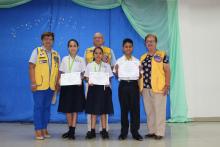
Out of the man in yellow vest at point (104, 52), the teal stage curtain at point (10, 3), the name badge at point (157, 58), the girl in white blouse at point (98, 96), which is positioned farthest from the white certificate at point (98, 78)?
the teal stage curtain at point (10, 3)

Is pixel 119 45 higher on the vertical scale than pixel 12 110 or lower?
higher

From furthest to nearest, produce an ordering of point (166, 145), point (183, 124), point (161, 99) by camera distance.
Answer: point (183, 124)
point (161, 99)
point (166, 145)

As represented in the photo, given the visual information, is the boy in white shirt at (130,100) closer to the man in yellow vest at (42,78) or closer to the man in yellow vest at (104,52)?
the man in yellow vest at (104,52)

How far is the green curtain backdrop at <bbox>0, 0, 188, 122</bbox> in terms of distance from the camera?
6.37 meters

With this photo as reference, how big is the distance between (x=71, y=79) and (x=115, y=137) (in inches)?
41.4

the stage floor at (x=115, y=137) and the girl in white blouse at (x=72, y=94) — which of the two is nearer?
the stage floor at (x=115, y=137)

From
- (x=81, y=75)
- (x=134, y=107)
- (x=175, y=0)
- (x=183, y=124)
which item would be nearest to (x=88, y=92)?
(x=81, y=75)

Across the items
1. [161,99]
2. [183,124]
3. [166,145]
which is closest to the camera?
[166,145]

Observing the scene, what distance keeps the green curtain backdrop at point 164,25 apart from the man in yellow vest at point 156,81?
5.33 ft

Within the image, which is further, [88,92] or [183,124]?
[183,124]

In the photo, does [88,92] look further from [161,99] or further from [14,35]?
[14,35]

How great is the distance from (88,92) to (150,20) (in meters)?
2.27

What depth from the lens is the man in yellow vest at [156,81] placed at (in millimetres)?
4734

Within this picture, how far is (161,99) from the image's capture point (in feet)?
15.6
